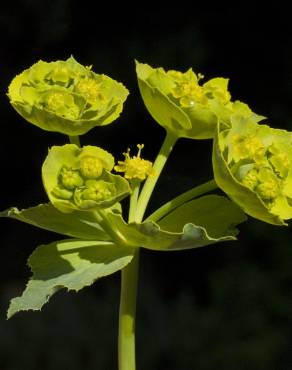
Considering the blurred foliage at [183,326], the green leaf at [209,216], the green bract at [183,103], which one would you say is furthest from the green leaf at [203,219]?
the blurred foliage at [183,326]

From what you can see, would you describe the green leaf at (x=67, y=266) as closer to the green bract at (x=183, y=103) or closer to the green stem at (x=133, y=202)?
the green stem at (x=133, y=202)

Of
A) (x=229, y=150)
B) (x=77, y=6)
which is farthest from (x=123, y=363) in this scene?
(x=77, y=6)

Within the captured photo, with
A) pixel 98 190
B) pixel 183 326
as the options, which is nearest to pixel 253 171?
pixel 98 190

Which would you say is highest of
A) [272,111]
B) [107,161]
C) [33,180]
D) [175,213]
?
[107,161]

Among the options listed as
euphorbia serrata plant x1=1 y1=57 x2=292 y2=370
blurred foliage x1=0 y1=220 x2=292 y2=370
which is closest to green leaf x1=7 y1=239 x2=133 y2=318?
A: euphorbia serrata plant x1=1 y1=57 x2=292 y2=370

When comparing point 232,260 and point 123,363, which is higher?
point 123,363

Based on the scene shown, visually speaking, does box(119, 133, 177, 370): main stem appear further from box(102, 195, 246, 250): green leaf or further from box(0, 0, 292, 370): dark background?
box(0, 0, 292, 370): dark background

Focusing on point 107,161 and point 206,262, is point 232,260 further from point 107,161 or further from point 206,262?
point 107,161
